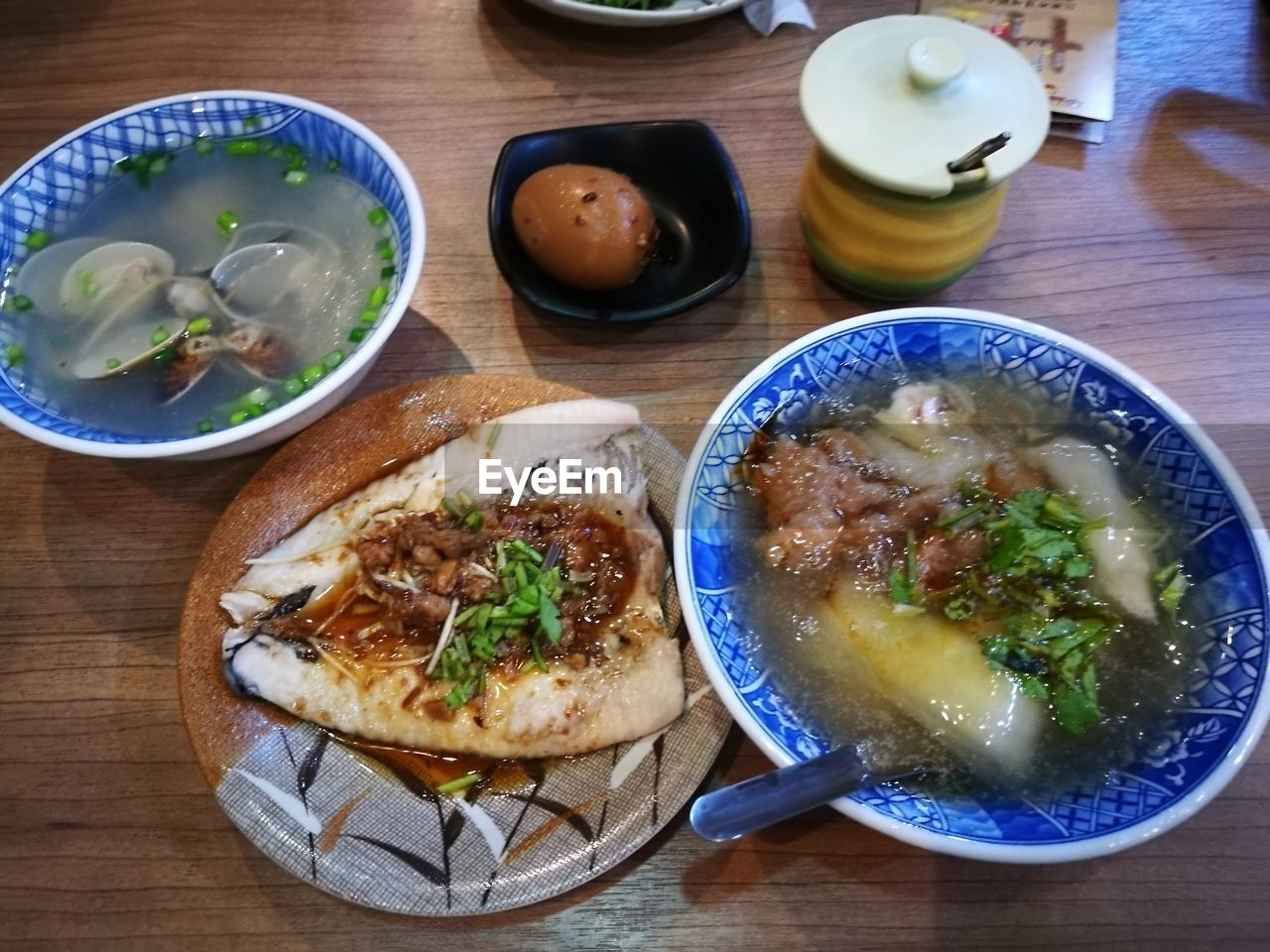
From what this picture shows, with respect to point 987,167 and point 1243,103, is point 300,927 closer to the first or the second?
point 987,167

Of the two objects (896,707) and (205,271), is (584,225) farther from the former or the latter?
(896,707)

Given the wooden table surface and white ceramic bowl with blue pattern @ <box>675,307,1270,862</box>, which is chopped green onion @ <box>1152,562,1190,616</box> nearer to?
white ceramic bowl with blue pattern @ <box>675,307,1270,862</box>

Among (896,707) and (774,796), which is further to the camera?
(896,707)

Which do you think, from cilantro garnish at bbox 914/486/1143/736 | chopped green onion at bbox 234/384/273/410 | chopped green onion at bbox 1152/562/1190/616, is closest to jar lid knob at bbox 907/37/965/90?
cilantro garnish at bbox 914/486/1143/736

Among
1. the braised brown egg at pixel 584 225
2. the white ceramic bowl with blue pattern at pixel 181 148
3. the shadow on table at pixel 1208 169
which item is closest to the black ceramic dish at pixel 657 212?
the braised brown egg at pixel 584 225

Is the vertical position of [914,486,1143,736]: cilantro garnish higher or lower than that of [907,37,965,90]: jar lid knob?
lower

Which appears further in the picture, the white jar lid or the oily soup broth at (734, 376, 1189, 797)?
the white jar lid

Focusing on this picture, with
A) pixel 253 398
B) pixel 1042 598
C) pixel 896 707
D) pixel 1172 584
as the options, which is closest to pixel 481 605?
pixel 253 398
